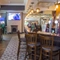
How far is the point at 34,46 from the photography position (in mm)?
4281

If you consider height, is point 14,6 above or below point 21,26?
above

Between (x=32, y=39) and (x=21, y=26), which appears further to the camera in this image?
(x=21, y=26)

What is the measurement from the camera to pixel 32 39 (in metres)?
4.36

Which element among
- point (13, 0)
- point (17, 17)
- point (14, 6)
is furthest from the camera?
point (17, 17)

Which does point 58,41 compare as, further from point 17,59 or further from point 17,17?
point 17,17

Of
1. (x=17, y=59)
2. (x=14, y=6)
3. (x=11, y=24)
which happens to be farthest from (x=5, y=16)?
(x=17, y=59)

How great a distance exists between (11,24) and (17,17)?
1.06 meters

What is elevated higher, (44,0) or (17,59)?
(44,0)

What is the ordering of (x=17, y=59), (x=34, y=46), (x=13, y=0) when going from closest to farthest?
1. (x=34, y=46)
2. (x=17, y=59)
3. (x=13, y=0)

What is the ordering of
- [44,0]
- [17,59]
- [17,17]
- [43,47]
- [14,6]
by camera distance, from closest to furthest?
[43,47]
[17,59]
[44,0]
[14,6]
[17,17]

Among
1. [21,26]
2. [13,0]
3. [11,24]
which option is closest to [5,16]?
[11,24]

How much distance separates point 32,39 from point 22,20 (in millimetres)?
11854

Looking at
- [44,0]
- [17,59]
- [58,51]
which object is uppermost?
[44,0]

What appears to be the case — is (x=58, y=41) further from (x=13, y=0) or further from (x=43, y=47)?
(x=13, y=0)
